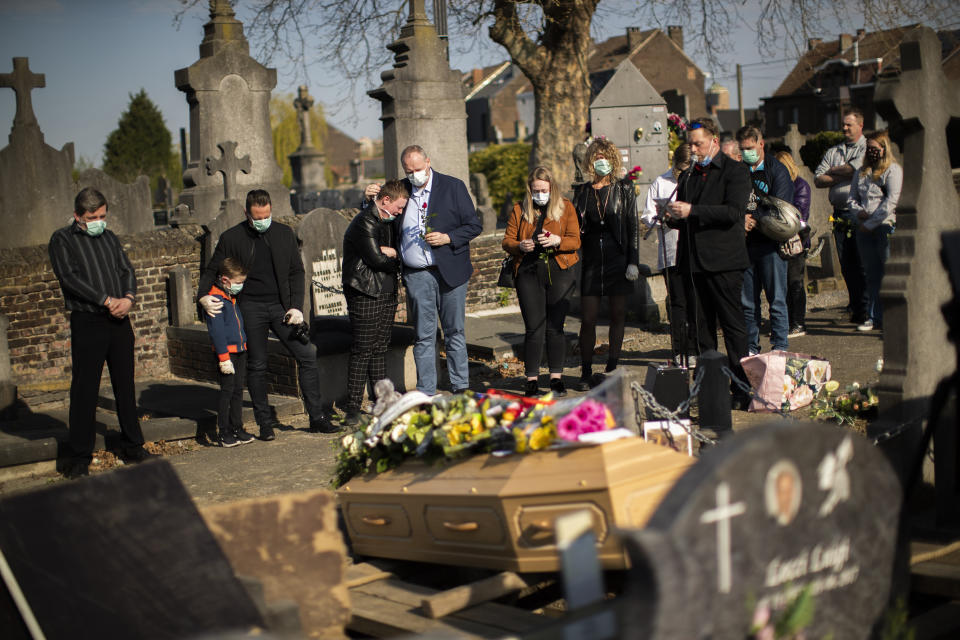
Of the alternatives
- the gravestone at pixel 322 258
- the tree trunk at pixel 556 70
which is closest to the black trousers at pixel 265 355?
the gravestone at pixel 322 258

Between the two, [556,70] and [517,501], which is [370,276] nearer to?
[517,501]

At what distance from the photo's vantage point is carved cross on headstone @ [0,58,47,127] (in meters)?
14.1

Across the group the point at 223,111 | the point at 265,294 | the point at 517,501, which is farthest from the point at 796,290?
the point at 223,111

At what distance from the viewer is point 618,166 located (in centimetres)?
915

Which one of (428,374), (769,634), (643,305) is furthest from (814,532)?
(643,305)

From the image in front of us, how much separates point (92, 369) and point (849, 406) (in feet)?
17.6

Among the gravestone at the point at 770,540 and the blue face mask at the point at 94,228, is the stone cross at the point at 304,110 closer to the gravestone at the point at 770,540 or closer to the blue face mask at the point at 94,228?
the blue face mask at the point at 94,228

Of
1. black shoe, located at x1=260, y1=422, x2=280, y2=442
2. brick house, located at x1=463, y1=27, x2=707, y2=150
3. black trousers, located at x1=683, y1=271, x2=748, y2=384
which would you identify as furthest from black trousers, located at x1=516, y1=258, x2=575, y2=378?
brick house, located at x1=463, y1=27, x2=707, y2=150

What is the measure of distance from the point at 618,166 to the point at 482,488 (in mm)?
5594

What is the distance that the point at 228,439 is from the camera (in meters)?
8.12

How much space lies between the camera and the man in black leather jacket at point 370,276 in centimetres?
831

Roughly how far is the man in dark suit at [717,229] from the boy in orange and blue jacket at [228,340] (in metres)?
3.44

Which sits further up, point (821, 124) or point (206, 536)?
point (821, 124)

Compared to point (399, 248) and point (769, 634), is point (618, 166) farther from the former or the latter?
point (769, 634)
